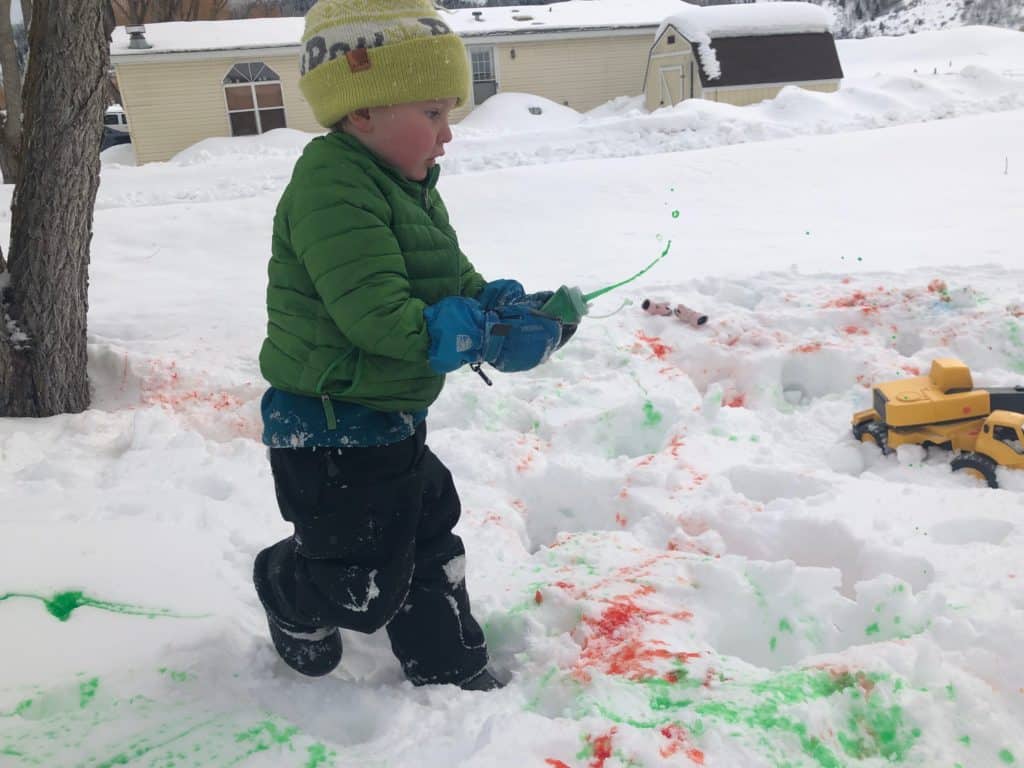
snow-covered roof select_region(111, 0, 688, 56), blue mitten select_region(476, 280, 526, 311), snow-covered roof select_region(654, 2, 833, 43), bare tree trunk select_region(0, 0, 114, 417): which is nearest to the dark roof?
snow-covered roof select_region(654, 2, 833, 43)

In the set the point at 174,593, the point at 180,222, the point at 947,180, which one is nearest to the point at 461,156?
the point at 180,222

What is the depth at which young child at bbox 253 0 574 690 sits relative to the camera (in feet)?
5.47

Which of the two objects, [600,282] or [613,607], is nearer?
[613,607]

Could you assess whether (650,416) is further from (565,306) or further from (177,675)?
(177,675)

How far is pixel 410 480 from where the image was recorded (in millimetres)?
1965

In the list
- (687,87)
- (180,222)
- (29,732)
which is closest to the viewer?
(29,732)

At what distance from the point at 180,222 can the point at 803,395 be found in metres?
6.22

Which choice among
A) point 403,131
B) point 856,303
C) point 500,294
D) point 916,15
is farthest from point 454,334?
point 916,15

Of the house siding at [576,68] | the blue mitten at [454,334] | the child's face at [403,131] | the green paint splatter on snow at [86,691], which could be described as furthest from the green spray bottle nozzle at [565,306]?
the house siding at [576,68]

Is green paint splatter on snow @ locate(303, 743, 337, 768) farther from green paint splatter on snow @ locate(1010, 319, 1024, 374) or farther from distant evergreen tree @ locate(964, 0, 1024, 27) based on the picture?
distant evergreen tree @ locate(964, 0, 1024, 27)

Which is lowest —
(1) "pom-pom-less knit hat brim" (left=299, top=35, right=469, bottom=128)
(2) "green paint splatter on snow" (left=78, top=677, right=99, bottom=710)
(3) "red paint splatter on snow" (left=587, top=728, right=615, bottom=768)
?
(3) "red paint splatter on snow" (left=587, top=728, right=615, bottom=768)

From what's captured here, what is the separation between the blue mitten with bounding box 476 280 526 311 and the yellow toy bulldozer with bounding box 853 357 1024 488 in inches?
70.5

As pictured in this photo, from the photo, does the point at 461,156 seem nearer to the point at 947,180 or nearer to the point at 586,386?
the point at 947,180

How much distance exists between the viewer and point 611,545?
2.66 meters
